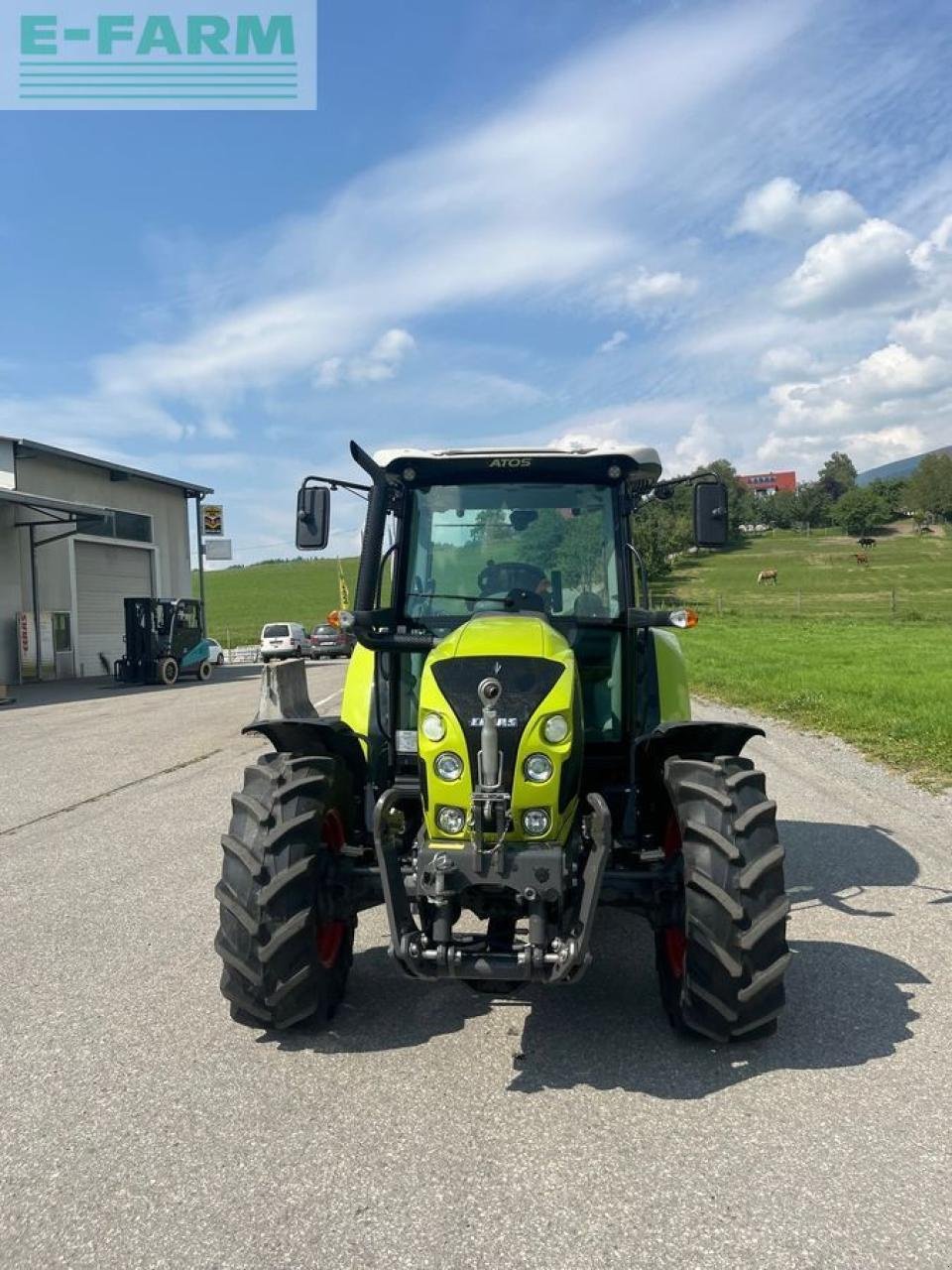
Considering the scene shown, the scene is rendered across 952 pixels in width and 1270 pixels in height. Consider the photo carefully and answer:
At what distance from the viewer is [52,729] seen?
1628 centimetres

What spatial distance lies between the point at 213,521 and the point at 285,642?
5518 millimetres

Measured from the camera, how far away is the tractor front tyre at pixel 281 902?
12.0 ft

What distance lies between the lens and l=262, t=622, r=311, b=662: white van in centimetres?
3791

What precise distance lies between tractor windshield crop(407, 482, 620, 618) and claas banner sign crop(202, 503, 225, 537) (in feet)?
117

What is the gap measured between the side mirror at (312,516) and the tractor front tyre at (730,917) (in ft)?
7.00

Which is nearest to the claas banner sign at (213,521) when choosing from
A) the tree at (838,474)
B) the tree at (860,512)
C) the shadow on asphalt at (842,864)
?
the shadow on asphalt at (842,864)

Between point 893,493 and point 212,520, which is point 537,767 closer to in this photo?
point 212,520

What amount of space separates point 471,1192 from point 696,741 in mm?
2015

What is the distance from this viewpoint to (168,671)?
2872 centimetres

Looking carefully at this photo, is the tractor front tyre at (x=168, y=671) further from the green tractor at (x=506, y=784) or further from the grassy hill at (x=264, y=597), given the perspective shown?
the green tractor at (x=506, y=784)

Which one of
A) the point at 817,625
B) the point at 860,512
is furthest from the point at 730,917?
the point at 860,512

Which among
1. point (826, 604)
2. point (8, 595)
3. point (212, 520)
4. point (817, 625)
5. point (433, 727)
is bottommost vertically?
point (817, 625)

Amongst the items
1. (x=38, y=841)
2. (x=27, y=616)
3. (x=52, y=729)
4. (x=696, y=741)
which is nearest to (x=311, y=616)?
(x=27, y=616)

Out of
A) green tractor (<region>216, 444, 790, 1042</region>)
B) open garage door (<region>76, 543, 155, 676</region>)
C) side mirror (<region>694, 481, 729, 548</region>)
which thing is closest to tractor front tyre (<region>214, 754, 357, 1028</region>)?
green tractor (<region>216, 444, 790, 1042</region>)
